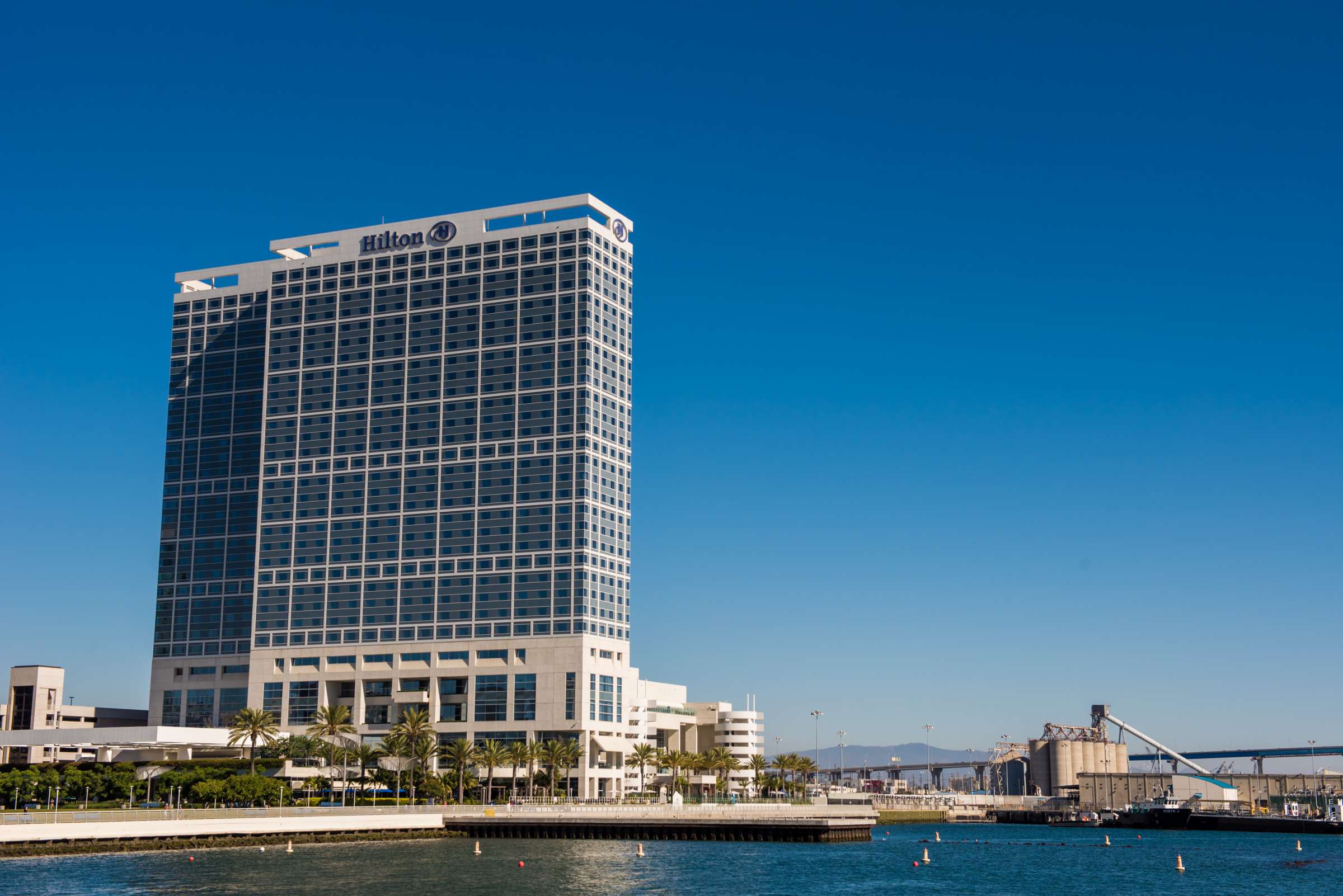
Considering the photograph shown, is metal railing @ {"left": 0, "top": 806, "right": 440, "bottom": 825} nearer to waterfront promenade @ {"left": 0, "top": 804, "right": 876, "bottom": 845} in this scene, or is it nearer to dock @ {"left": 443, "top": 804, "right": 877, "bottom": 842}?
waterfront promenade @ {"left": 0, "top": 804, "right": 876, "bottom": 845}

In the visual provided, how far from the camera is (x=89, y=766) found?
639 ft

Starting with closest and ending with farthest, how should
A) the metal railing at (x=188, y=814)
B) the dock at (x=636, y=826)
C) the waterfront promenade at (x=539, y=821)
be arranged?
the metal railing at (x=188, y=814), the waterfront promenade at (x=539, y=821), the dock at (x=636, y=826)

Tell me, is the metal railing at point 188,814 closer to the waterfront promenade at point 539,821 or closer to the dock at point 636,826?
the waterfront promenade at point 539,821

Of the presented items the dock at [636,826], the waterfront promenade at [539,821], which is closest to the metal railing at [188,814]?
the waterfront promenade at [539,821]

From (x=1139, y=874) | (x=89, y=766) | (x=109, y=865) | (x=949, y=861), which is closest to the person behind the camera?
(x=109, y=865)

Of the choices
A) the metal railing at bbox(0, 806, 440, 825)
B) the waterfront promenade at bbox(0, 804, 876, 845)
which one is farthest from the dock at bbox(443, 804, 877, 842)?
the metal railing at bbox(0, 806, 440, 825)

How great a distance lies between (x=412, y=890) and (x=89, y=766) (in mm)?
110555

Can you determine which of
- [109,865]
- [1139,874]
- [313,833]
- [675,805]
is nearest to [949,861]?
[1139,874]

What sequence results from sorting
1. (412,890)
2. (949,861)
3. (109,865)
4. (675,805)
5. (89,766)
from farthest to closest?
(89,766)
(675,805)
(949,861)
(109,865)
(412,890)

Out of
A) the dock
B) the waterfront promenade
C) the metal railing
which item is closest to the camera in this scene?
the metal railing

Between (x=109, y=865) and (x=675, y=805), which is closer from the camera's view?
(x=109, y=865)

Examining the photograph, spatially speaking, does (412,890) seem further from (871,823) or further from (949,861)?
(871,823)

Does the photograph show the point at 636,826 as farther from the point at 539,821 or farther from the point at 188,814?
the point at 188,814

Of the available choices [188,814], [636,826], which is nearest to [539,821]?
[636,826]
